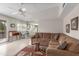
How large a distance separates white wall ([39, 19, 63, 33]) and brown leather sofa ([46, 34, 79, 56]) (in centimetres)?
20

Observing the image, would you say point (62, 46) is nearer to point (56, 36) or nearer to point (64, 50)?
point (64, 50)

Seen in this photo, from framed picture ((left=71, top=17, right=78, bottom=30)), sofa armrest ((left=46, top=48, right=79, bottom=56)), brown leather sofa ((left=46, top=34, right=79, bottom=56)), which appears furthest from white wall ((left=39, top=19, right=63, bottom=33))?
framed picture ((left=71, top=17, right=78, bottom=30))

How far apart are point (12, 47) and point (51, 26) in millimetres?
1086

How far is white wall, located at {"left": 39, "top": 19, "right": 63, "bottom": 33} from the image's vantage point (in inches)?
99.4

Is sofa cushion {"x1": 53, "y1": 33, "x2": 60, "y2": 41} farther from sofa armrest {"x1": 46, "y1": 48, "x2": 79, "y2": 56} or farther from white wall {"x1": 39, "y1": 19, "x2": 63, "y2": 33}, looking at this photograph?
sofa armrest {"x1": 46, "y1": 48, "x2": 79, "y2": 56}

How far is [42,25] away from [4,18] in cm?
92

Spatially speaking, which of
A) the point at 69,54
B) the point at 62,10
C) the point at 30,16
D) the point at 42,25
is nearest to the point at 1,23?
the point at 30,16

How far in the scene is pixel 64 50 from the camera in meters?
2.46

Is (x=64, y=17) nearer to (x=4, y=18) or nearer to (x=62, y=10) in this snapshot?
(x=62, y=10)

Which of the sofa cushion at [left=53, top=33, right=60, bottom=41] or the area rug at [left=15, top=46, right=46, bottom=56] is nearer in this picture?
the area rug at [left=15, top=46, right=46, bottom=56]

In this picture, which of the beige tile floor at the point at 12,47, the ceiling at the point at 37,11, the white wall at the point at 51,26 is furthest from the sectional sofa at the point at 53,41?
the ceiling at the point at 37,11

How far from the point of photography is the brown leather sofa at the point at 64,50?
2.28 m

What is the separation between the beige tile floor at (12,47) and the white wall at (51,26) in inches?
19.6

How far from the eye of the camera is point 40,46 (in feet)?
8.52
